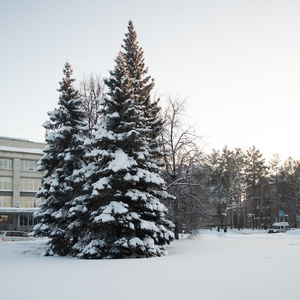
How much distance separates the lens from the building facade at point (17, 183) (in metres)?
60.7

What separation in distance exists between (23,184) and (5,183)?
3.05 metres

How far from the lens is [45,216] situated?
21.7 metres

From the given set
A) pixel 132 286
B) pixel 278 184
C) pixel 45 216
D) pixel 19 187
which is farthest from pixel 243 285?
pixel 278 184

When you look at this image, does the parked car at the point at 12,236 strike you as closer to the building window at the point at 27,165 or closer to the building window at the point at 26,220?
the building window at the point at 26,220

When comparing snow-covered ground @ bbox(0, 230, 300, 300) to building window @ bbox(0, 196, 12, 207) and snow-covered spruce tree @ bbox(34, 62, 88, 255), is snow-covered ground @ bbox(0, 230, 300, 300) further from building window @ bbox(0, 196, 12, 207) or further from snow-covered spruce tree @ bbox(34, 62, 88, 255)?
building window @ bbox(0, 196, 12, 207)

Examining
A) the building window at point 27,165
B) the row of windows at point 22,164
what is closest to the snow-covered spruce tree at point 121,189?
the row of windows at point 22,164

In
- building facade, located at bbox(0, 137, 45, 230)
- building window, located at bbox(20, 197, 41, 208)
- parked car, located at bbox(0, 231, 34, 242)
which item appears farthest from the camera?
building window, located at bbox(20, 197, 41, 208)

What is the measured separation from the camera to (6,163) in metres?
62.0

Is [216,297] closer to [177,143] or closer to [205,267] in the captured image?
[205,267]

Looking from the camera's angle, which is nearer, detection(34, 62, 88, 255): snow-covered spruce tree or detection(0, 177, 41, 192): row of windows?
detection(34, 62, 88, 255): snow-covered spruce tree

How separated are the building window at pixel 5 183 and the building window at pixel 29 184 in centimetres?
198

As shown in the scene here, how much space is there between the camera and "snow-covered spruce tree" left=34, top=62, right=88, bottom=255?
69.4 feet

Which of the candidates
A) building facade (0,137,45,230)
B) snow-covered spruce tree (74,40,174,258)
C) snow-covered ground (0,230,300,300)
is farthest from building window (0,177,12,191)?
snow-covered ground (0,230,300,300)

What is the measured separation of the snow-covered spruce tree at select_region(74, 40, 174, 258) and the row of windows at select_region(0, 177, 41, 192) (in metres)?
44.9
